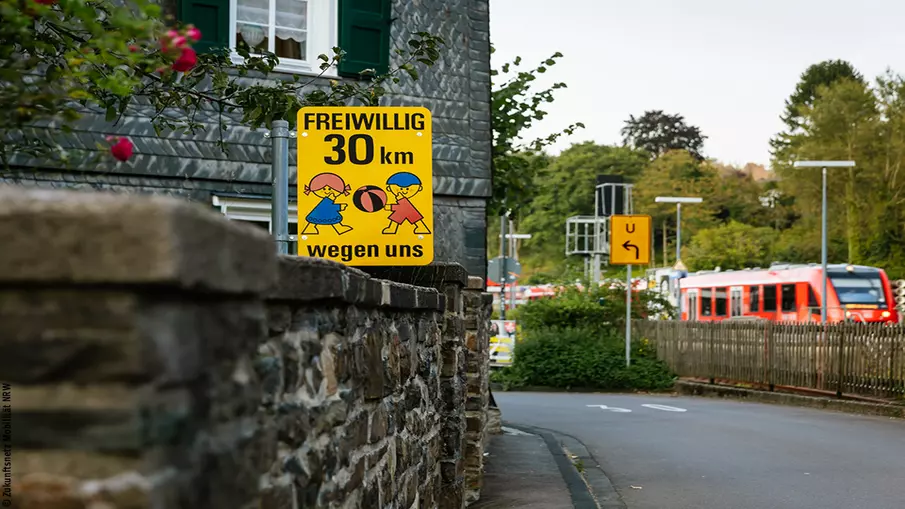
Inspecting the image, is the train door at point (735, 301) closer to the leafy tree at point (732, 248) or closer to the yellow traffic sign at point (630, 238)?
the yellow traffic sign at point (630, 238)

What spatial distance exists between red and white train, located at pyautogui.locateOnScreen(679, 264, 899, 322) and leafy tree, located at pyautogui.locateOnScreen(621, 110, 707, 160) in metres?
49.7

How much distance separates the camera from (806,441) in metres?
15.5

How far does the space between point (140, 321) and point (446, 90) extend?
13.7 m

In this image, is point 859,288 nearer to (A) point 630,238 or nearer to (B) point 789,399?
(A) point 630,238

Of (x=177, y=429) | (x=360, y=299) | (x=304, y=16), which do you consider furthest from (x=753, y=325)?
(x=177, y=429)

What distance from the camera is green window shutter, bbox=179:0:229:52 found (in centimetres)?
1362

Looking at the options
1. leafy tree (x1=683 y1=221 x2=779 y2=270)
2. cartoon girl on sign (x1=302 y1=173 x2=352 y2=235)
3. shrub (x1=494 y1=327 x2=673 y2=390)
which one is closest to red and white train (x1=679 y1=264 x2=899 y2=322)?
shrub (x1=494 y1=327 x2=673 y2=390)

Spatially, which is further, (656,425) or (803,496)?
(656,425)

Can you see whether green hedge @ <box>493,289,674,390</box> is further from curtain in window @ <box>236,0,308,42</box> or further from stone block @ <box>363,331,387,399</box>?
stone block @ <box>363,331,387,399</box>

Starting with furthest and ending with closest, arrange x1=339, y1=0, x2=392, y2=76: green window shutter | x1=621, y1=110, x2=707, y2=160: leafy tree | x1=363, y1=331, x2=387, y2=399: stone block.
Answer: x1=621, y1=110, x2=707, y2=160: leafy tree < x1=339, y1=0, x2=392, y2=76: green window shutter < x1=363, y1=331, x2=387, y2=399: stone block

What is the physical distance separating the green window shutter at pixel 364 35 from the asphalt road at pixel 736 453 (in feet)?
16.9

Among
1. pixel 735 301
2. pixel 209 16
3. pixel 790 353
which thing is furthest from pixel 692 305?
pixel 209 16

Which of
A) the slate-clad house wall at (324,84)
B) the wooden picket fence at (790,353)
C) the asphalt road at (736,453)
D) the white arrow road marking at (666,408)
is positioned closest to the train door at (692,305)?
the wooden picket fence at (790,353)

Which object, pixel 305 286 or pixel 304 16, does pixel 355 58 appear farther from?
pixel 305 286
